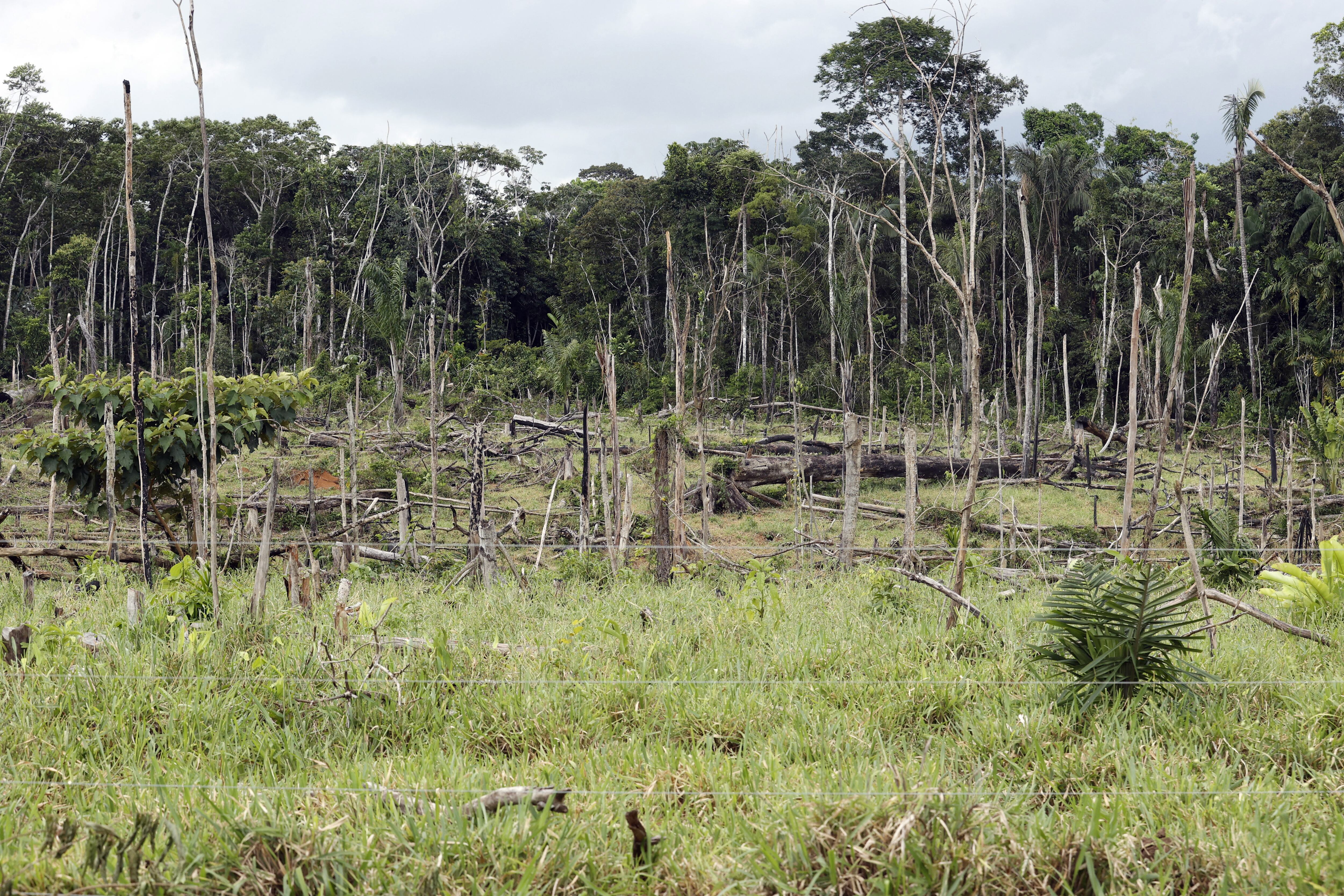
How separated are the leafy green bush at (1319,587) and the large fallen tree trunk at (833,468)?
698 cm

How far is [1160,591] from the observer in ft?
14.5

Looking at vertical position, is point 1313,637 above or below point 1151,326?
below

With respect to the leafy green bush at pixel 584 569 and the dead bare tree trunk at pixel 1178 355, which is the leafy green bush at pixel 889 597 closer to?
the dead bare tree trunk at pixel 1178 355

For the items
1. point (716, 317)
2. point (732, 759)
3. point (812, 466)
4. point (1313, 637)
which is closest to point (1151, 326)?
point (812, 466)

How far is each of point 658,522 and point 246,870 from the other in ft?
15.0

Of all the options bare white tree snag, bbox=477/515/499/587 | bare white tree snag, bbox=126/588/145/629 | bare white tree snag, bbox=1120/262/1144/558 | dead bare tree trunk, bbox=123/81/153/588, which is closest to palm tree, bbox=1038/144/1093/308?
bare white tree snag, bbox=1120/262/1144/558

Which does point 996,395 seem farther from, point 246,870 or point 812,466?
point 246,870

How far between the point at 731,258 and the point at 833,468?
994cm

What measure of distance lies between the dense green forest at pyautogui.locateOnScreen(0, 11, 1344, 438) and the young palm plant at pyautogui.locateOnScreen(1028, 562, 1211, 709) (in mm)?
16309

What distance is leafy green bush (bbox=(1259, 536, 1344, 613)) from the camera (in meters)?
4.41

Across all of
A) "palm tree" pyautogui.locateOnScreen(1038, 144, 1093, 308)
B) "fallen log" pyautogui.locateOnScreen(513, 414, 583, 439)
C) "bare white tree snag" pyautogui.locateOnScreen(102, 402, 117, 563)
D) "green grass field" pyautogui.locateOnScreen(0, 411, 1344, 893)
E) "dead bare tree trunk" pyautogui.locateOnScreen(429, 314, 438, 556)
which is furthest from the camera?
"palm tree" pyautogui.locateOnScreen(1038, 144, 1093, 308)

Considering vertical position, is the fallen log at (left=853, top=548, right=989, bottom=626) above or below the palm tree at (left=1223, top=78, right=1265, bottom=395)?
below

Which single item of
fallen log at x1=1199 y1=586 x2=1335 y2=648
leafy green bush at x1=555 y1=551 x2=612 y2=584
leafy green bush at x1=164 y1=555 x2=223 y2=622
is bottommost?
leafy green bush at x1=555 y1=551 x2=612 y2=584

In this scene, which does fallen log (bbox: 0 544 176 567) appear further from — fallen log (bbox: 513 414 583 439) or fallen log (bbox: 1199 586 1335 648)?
fallen log (bbox: 1199 586 1335 648)
